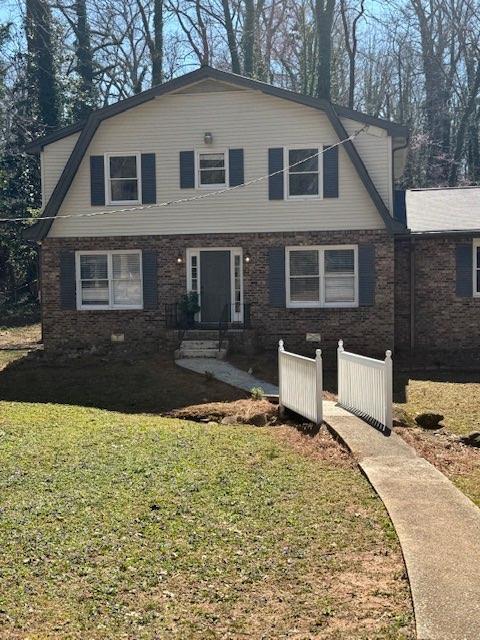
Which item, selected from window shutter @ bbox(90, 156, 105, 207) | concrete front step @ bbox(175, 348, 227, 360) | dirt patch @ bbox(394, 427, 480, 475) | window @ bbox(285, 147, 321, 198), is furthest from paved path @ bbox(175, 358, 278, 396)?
window shutter @ bbox(90, 156, 105, 207)

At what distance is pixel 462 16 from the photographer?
107 ft

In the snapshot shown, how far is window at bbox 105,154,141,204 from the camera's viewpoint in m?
17.4

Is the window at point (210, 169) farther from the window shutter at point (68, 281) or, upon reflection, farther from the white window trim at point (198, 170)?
the window shutter at point (68, 281)

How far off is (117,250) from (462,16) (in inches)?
956

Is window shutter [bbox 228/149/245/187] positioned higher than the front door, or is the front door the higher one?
window shutter [bbox 228/149/245/187]

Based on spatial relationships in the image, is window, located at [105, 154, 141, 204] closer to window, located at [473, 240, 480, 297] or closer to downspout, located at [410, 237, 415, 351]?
downspout, located at [410, 237, 415, 351]

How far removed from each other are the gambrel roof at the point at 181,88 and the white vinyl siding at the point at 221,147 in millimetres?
268

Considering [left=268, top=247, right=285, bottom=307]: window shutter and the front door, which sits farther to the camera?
the front door

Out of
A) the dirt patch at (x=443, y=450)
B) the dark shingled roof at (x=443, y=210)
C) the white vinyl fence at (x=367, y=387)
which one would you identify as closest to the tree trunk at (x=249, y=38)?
the dark shingled roof at (x=443, y=210)

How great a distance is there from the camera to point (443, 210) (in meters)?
18.4

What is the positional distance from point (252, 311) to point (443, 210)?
19.9ft

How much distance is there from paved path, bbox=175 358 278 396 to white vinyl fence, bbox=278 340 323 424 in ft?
6.45

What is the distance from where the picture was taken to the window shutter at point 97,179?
680 inches

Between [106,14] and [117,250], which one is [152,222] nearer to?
[117,250]
